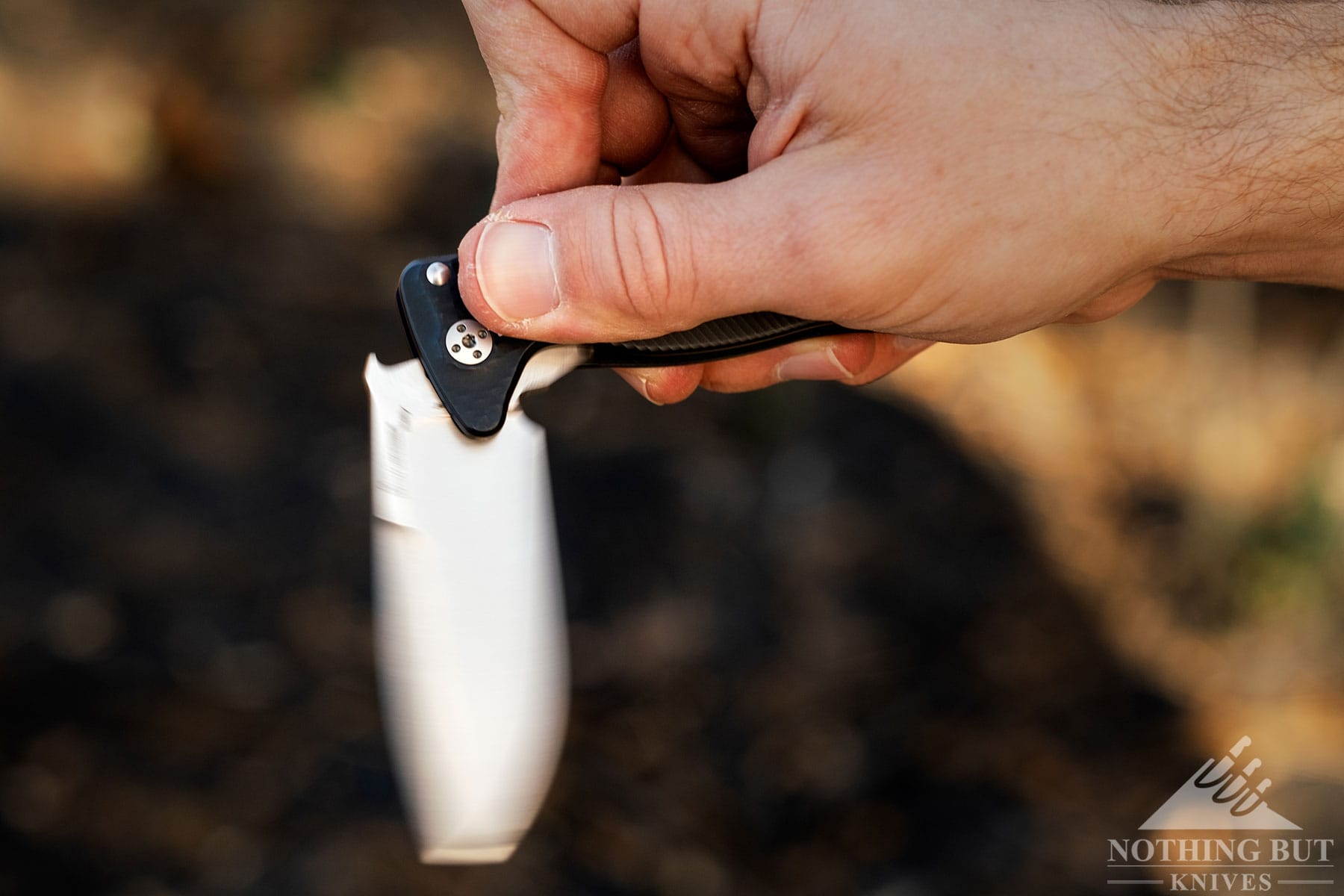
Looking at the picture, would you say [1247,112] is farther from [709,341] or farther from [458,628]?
[458,628]

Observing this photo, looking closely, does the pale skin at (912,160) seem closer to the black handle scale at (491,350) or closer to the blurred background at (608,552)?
the black handle scale at (491,350)

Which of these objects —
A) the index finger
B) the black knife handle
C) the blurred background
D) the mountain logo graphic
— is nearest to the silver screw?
the index finger

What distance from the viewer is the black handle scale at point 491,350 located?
127cm

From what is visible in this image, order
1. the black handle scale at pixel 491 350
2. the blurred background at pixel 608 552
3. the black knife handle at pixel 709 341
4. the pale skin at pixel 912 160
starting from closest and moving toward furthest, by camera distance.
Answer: the pale skin at pixel 912 160, the black handle scale at pixel 491 350, the black knife handle at pixel 709 341, the blurred background at pixel 608 552

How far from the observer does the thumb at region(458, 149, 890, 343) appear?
116cm

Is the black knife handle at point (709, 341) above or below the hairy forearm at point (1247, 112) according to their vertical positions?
below

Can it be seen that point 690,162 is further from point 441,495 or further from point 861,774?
point 861,774

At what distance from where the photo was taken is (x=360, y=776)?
2105mm

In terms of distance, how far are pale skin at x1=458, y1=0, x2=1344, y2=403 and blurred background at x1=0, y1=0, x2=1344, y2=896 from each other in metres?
1.21

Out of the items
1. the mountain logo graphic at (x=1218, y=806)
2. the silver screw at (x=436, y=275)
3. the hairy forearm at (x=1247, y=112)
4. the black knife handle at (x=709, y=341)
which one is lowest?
the mountain logo graphic at (x=1218, y=806)

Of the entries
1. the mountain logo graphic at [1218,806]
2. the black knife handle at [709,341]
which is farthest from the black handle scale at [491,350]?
the mountain logo graphic at [1218,806]

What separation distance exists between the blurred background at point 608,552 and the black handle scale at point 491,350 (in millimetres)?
1125

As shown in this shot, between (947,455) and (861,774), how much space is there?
98 centimetres

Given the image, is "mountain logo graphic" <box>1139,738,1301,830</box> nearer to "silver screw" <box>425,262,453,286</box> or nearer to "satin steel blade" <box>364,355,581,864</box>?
"satin steel blade" <box>364,355,581,864</box>
